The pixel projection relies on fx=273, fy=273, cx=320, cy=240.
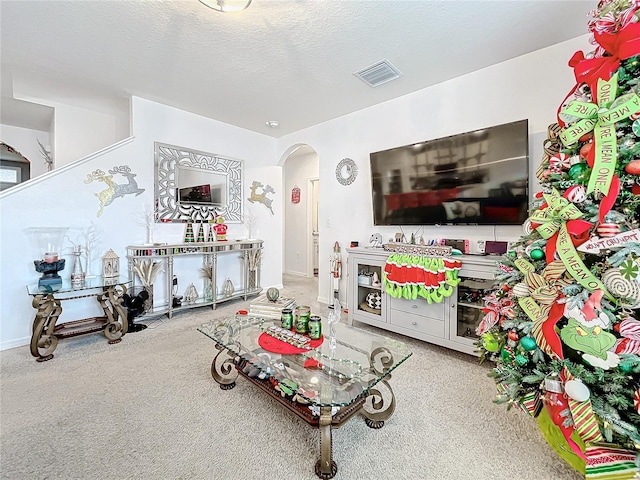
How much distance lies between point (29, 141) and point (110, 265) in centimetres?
291

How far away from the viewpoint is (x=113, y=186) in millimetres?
3111

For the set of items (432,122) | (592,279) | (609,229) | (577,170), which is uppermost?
(432,122)

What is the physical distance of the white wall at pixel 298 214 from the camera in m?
5.84

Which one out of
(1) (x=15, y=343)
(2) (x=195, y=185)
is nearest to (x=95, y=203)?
(2) (x=195, y=185)

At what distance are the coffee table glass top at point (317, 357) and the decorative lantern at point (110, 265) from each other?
1723mm

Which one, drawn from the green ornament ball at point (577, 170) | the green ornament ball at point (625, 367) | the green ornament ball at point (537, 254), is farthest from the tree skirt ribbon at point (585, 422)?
the green ornament ball at point (577, 170)

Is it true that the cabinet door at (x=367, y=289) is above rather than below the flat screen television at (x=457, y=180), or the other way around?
below

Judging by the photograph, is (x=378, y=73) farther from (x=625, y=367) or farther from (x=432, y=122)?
(x=625, y=367)

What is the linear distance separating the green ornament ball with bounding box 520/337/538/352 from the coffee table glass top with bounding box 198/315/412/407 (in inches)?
22.0

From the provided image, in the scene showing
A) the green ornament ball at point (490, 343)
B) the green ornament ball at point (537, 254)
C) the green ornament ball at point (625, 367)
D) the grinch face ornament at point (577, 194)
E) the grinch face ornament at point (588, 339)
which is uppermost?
the grinch face ornament at point (577, 194)

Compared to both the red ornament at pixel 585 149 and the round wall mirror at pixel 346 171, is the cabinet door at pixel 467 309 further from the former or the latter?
the round wall mirror at pixel 346 171

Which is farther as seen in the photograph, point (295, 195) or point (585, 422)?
point (295, 195)

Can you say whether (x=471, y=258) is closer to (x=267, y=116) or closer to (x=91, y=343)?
(x=267, y=116)

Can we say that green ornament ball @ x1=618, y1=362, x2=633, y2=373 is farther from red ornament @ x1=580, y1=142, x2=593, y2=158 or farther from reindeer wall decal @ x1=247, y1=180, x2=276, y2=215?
reindeer wall decal @ x1=247, y1=180, x2=276, y2=215
